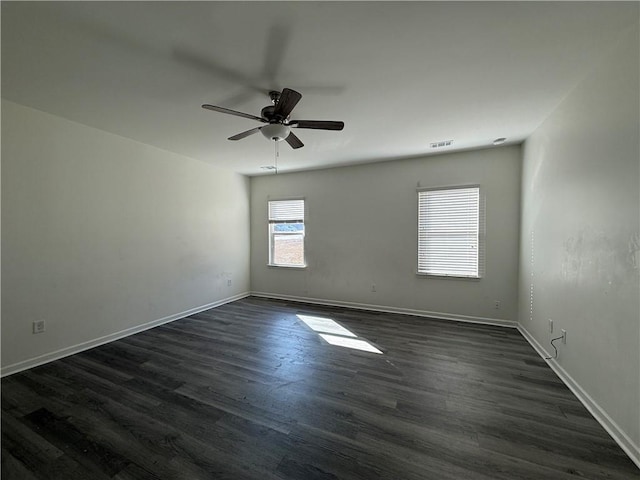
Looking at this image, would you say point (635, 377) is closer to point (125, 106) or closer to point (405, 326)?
point (405, 326)

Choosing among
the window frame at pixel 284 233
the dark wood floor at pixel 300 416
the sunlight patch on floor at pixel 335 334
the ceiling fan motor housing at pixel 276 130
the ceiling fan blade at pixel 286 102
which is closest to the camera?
the dark wood floor at pixel 300 416

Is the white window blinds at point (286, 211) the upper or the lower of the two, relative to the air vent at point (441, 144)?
lower

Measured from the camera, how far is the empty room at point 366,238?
5.06 ft

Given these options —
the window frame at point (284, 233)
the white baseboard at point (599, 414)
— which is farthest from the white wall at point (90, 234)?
the white baseboard at point (599, 414)

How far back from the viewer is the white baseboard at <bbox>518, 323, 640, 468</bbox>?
1519 mm

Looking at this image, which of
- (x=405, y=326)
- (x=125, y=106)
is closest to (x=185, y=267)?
(x=125, y=106)

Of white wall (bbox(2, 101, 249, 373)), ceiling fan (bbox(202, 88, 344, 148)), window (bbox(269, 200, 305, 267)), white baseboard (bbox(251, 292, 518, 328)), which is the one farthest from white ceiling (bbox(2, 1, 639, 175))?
white baseboard (bbox(251, 292, 518, 328))

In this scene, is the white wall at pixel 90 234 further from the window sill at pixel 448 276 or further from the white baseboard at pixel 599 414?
the white baseboard at pixel 599 414

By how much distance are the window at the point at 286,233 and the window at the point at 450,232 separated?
230 centimetres

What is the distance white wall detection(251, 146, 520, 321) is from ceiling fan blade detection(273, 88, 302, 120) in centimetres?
265

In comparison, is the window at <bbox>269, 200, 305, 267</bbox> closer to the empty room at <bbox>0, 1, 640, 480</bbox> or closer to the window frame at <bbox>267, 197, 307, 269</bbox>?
the window frame at <bbox>267, 197, 307, 269</bbox>

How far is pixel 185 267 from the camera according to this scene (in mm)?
4230

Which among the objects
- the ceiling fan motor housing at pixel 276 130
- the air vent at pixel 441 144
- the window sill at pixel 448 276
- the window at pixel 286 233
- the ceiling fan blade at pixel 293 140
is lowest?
the window sill at pixel 448 276

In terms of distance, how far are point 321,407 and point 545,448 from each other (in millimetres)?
1445
